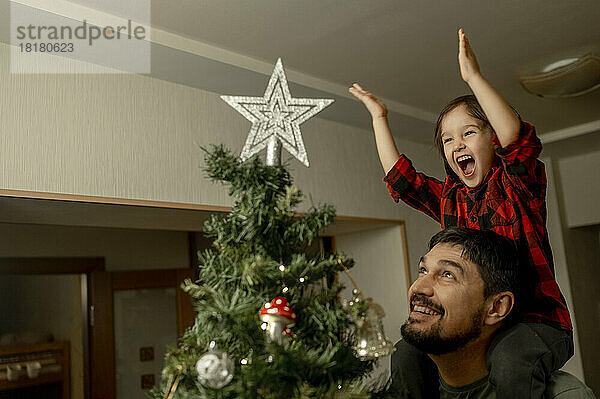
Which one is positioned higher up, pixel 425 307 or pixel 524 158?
pixel 524 158

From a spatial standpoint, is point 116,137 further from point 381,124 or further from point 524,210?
point 524,210

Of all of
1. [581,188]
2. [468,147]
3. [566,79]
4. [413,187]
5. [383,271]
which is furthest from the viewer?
[581,188]

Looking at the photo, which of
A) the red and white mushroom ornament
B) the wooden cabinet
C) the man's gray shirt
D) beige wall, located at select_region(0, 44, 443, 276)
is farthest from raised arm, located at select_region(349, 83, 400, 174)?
the wooden cabinet

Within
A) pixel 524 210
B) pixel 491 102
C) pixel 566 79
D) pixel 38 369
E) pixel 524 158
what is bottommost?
pixel 38 369

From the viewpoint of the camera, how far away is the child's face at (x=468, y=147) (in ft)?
5.07

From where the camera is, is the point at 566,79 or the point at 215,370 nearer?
the point at 215,370

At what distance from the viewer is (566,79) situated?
9.73ft

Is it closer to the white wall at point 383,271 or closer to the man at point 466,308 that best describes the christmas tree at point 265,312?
the man at point 466,308

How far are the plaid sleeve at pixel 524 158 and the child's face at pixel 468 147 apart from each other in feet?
0.31

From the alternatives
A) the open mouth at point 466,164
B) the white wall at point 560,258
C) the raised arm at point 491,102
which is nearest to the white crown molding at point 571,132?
the white wall at point 560,258

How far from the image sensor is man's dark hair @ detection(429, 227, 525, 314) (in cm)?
132

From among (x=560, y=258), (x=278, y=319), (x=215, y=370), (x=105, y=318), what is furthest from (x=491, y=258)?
(x=560, y=258)

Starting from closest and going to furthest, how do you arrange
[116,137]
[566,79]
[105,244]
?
[116,137]
[566,79]
[105,244]

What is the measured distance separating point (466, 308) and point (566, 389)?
0.93 ft
